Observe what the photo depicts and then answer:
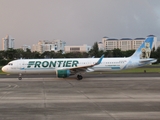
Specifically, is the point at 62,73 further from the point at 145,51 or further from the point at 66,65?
the point at 145,51

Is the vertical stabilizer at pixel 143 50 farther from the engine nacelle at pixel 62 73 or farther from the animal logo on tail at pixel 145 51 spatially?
the engine nacelle at pixel 62 73

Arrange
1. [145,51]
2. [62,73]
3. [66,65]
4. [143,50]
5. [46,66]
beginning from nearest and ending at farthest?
[62,73], [46,66], [66,65], [143,50], [145,51]

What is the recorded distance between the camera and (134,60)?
32656mm

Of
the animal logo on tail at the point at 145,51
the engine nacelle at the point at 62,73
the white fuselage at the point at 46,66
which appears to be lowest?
the engine nacelle at the point at 62,73

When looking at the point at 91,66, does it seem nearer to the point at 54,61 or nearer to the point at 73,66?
the point at 73,66

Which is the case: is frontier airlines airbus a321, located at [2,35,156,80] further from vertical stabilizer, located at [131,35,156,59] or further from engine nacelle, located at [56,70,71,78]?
vertical stabilizer, located at [131,35,156,59]

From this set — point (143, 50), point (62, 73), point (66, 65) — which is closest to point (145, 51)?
point (143, 50)

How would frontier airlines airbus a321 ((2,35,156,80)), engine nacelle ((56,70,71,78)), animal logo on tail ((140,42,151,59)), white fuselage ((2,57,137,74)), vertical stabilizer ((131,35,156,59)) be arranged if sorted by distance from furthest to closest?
1. animal logo on tail ((140,42,151,59))
2. vertical stabilizer ((131,35,156,59))
3. white fuselage ((2,57,137,74))
4. frontier airlines airbus a321 ((2,35,156,80))
5. engine nacelle ((56,70,71,78))

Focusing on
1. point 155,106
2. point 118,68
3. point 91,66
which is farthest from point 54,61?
point 155,106

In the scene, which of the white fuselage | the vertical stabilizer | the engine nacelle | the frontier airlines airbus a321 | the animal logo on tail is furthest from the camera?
the animal logo on tail

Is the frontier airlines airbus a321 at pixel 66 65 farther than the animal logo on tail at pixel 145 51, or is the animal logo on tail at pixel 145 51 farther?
the animal logo on tail at pixel 145 51

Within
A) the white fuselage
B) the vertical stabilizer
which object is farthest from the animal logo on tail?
the white fuselage

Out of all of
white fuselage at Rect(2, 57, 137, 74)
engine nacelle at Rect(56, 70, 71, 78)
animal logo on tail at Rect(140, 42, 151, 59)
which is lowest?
engine nacelle at Rect(56, 70, 71, 78)

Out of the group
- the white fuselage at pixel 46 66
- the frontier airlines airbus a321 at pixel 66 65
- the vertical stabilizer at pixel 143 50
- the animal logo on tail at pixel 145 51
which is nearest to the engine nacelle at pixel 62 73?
the frontier airlines airbus a321 at pixel 66 65
